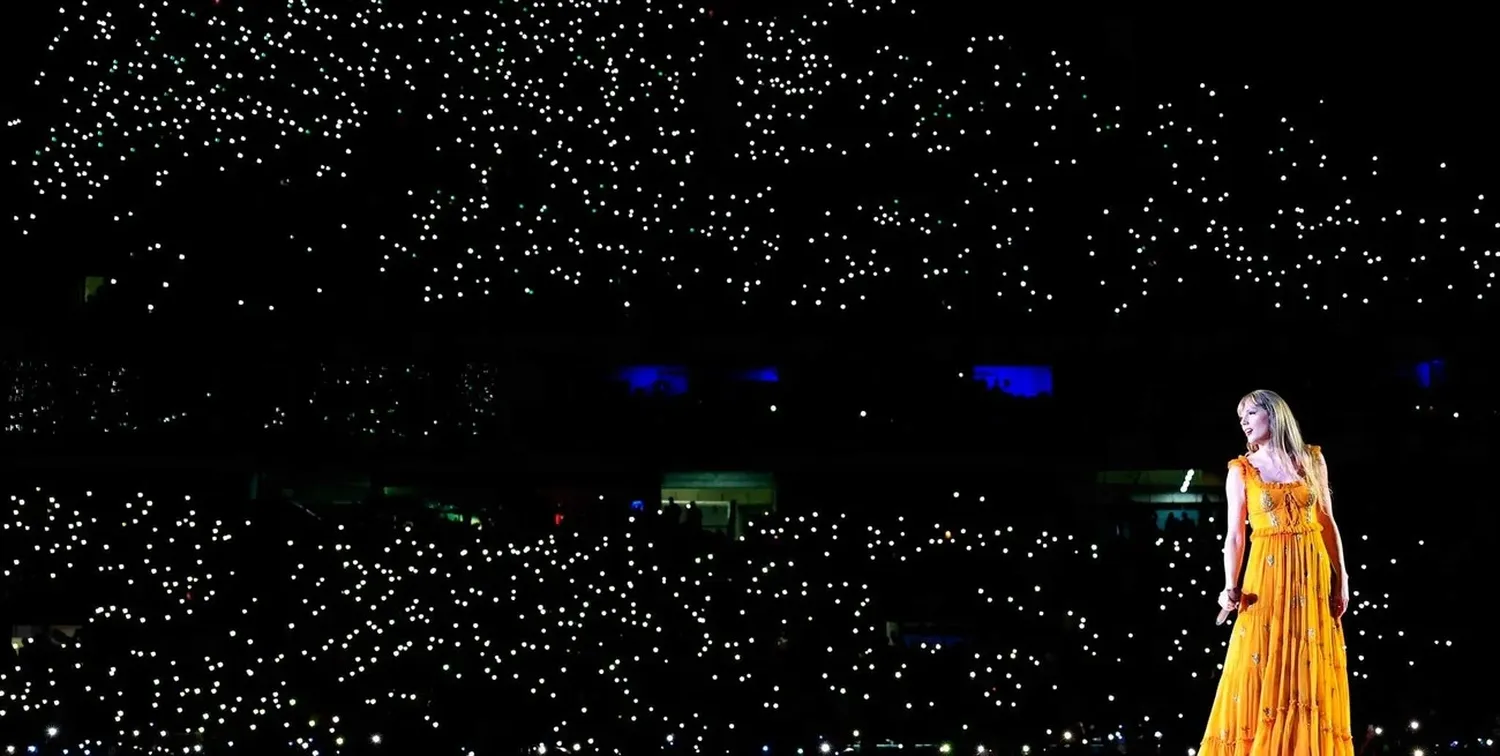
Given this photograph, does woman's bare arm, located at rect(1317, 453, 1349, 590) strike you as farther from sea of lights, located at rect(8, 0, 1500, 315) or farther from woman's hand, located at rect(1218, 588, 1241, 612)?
sea of lights, located at rect(8, 0, 1500, 315)

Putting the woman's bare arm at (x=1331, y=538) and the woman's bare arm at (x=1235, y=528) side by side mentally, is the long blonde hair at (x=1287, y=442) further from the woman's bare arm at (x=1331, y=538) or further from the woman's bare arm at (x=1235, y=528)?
the woman's bare arm at (x=1235, y=528)

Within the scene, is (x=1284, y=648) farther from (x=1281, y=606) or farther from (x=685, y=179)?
(x=685, y=179)

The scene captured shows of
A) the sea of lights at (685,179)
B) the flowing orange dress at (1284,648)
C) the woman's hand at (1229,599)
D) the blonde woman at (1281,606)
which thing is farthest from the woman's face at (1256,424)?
the sea of lights at (685,179)

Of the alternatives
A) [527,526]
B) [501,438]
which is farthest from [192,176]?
[527,526]

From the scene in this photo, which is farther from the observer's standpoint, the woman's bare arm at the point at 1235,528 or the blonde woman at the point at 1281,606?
the woman's bare arm at the point at 1235,528

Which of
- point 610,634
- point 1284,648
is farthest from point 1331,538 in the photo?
point 610,634

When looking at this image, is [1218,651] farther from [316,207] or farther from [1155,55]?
[316,207]
